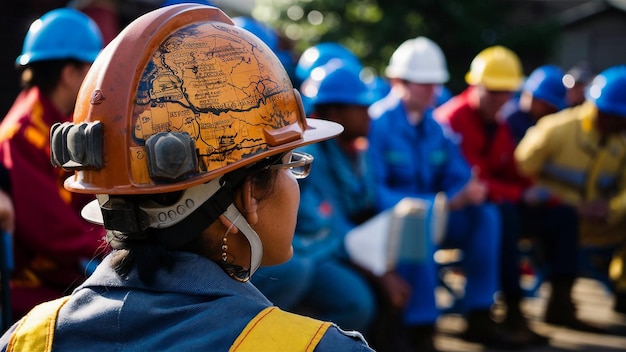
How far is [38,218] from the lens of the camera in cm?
351

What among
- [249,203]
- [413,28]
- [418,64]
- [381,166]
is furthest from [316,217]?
[413,28]

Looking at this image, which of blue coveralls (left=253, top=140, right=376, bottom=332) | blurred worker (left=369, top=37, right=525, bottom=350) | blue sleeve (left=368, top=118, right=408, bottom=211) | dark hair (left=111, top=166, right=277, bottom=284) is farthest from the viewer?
blurred worker (left=369, top=37, right=525, bottom=350)

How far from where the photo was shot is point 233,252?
1771 millimetres

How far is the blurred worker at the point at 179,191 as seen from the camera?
1563 millimetres

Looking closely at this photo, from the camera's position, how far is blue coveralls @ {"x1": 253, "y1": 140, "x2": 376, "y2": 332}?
4.17 metres

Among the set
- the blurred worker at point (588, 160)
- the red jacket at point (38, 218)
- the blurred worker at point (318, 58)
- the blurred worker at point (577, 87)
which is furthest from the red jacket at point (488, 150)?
the blurred worker at point (577, 87)

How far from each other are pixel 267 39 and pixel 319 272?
168cm

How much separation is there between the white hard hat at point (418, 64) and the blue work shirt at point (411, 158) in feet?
1.09

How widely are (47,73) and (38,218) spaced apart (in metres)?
0.70

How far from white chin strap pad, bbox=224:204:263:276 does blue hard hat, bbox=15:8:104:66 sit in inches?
92.0

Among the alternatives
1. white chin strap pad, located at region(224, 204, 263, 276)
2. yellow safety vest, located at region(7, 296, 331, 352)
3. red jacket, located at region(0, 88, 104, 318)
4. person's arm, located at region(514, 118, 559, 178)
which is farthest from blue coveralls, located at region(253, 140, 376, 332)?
yellow safety vest, located at region(7, 296, 331, 352)

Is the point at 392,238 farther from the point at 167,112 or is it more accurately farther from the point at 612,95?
the point at 167,112

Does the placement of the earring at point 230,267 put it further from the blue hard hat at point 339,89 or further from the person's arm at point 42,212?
the blue hard hat at point 339,89

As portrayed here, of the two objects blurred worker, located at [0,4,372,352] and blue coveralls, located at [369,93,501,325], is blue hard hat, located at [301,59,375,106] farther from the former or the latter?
blurred worker, located at [0,4,372,352]
